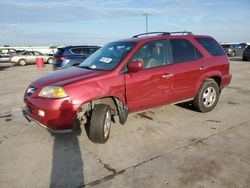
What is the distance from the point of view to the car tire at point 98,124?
411cm

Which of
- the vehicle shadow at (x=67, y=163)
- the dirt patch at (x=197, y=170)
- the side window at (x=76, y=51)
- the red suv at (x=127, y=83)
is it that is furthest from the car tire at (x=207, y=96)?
the side window at (x=76, y=51)

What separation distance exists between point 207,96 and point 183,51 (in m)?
1.25

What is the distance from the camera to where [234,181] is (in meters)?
3.13

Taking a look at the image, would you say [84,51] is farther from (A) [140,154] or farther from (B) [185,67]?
(A) [140,154]

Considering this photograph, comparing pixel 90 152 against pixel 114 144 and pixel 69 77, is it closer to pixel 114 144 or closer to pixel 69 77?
pixel 114 144

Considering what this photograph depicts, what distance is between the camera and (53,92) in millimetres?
4008

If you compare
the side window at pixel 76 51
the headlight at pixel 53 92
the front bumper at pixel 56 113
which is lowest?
the front bumper at pixel 56 113

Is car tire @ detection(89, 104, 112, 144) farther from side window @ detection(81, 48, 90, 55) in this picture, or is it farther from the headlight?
side window @ detection(81, 48, 90, 55)

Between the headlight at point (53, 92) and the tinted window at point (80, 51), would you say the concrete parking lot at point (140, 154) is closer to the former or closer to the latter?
the headlight at point (53, 92)

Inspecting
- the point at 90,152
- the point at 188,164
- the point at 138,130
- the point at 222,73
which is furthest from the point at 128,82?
the point at 222,73

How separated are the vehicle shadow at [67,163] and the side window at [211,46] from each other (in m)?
3.42

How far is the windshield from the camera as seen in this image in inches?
183

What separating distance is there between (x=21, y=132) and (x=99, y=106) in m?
1.79

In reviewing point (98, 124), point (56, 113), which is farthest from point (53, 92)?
point (98, 124)
